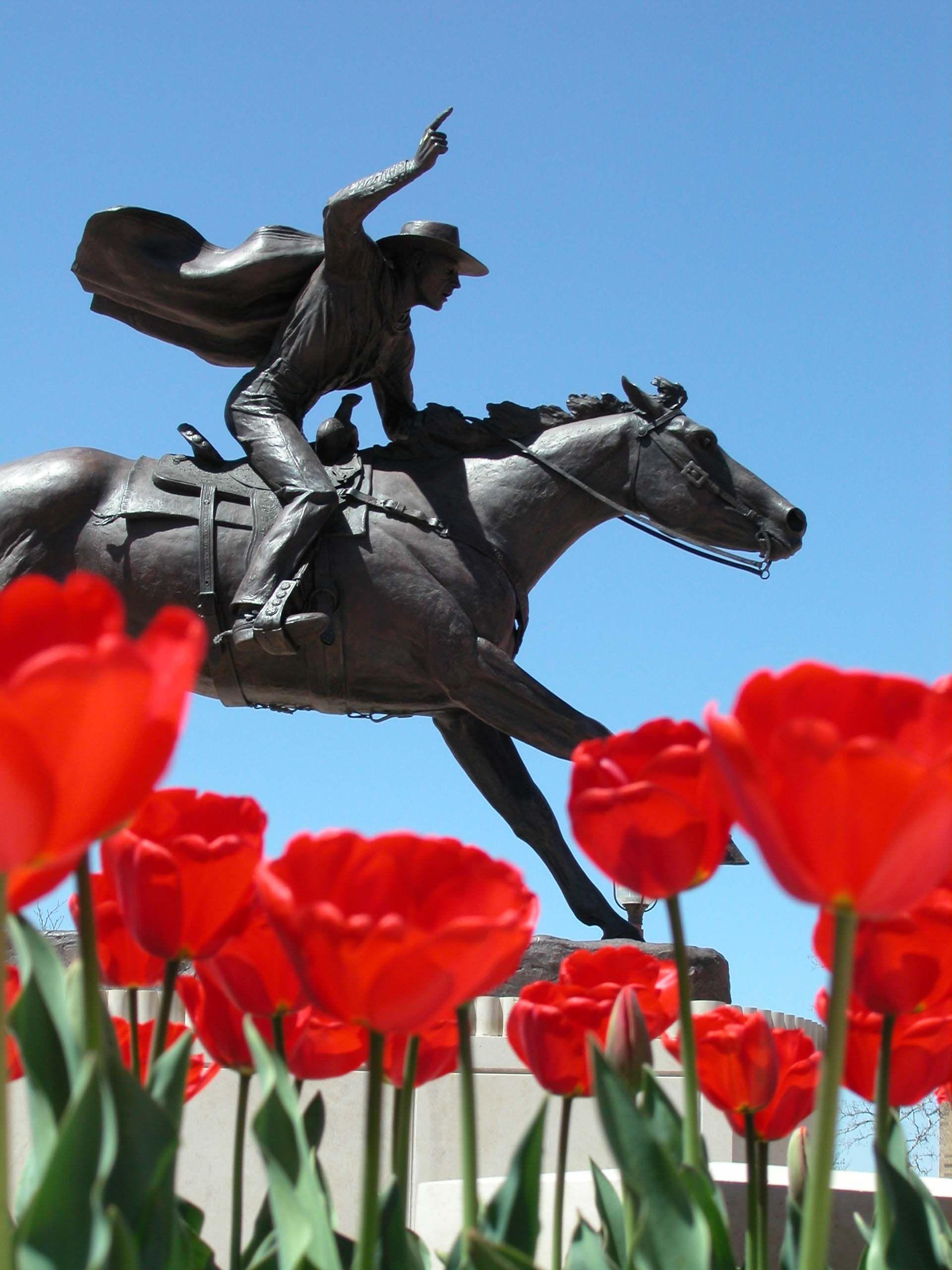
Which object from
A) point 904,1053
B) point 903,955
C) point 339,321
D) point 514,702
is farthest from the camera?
point 339,321

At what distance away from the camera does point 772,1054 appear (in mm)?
993

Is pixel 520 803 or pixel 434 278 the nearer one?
pixel 520 803

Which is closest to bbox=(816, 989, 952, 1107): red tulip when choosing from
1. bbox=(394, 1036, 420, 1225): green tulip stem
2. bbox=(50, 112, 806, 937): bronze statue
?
bbox=(394, 1036, 420, 1225): green tulip stem

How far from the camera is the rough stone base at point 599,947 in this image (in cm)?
489

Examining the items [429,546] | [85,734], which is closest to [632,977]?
[85,734]

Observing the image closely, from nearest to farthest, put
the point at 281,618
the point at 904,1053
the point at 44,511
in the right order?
the point at 904,1053, the point at 281,618, the point at 44,511

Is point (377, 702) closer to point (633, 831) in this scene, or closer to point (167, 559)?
point (167, 559)

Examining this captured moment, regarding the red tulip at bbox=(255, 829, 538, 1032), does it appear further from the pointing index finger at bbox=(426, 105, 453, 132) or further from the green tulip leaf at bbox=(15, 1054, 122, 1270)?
the pointing index finger at bbox=(426, 105, 453, 132)

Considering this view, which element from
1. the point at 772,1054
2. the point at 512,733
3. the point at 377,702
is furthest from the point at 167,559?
the point at 772,1054

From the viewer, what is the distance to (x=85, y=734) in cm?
54

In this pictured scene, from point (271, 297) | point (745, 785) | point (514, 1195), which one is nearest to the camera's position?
point (745, 785)

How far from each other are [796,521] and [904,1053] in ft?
17.5

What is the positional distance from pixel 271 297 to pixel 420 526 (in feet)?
4.33

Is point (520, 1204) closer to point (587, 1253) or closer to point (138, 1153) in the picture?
point (587, 1253)
